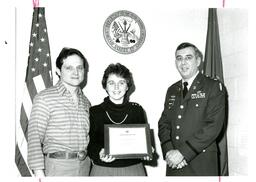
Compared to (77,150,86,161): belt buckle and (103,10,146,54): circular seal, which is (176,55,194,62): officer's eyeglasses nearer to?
(103,10,146,54): circular seal

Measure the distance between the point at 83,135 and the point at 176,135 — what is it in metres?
0.58

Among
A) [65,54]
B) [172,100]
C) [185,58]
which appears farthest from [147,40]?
[65,54]

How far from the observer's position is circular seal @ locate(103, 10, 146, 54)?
7.09 ft

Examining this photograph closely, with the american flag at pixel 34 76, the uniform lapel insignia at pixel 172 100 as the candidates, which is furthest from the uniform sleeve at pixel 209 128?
the american flag at pixel 34 76

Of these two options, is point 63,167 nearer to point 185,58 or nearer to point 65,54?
point 65,54

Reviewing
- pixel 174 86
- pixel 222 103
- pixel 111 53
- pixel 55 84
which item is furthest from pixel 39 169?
pixel 222 103

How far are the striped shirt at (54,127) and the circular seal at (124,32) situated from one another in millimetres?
437

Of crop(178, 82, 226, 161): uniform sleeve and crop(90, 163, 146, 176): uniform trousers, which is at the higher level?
crop(178, 82, 226, 161): uniform sleeve

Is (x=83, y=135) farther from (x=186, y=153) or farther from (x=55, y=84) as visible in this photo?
(x=186, y=153)

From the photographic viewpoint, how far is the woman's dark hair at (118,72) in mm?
2098

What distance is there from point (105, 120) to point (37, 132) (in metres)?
0.41

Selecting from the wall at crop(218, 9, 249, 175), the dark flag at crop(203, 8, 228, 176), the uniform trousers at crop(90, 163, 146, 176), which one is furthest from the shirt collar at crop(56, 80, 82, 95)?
the wall at crop(218, 9, 249, 175)

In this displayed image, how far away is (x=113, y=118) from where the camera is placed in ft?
6.79

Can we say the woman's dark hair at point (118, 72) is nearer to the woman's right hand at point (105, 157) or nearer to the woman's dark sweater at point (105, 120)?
the woman's dark sweater at point (105, 120)
